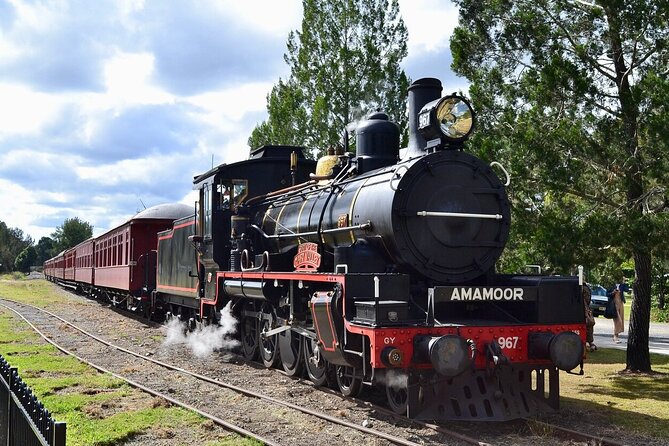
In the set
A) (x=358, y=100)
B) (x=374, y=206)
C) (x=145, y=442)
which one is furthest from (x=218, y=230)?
(x=358, y=100)

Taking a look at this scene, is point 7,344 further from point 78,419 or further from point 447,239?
point 447,239

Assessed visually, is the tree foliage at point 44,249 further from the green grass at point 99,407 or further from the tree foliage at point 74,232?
the green grass at point 99,407

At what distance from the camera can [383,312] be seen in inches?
253

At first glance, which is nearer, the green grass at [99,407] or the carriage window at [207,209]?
the green grass at [99,407]

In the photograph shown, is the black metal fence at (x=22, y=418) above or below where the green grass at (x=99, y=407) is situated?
above

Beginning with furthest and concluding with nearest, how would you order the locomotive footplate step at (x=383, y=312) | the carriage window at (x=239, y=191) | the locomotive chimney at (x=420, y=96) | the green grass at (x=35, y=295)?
the green grass at (x=35, y=295) → the carriage window at (x=239, y=191) → the locomotive chimney at (x=420, y=96) → the locomotive footplate step at (x=383, y=312)

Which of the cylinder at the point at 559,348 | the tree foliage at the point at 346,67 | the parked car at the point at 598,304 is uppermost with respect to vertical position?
the tree foliage at the point at 346,67

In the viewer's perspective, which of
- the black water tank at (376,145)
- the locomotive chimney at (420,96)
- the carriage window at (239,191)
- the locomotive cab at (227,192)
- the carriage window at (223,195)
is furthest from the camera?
the carriage window at (239,191)

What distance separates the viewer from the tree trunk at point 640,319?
1026 centimetres

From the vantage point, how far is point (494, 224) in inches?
299

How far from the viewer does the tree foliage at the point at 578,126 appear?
29.2ft

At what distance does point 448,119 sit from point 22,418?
5.24m

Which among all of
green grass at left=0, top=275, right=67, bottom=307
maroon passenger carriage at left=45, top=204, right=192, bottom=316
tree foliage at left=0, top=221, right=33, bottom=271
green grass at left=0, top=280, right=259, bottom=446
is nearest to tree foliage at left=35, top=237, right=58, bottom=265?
tree foliage at left=0, top=221, right=33, bottom=271

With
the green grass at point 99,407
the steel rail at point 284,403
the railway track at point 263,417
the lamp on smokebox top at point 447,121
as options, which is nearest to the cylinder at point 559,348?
the railway track at point 263,417
